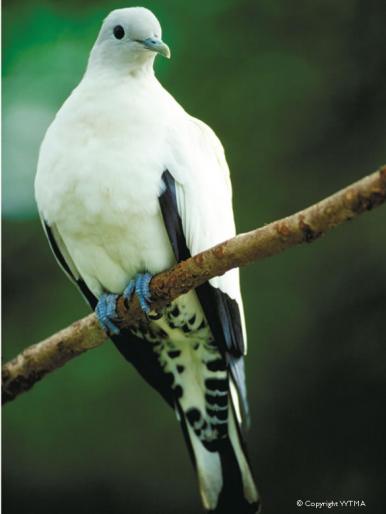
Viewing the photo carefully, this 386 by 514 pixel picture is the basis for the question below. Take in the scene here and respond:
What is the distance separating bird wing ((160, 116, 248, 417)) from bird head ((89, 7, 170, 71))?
320mm

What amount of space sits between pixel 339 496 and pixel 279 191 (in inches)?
62.0

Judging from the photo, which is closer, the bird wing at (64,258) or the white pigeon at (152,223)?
the white pigeon at (152,223)

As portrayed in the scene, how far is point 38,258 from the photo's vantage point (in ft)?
13.9

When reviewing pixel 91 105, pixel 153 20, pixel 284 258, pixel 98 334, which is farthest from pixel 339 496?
pixel 153 20

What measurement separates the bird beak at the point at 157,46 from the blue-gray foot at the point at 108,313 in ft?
3.06

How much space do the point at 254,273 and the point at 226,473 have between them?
1.17m

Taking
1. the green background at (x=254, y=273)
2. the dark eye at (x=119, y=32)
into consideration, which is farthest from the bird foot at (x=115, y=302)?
the dark eye at (x=119, y=32)

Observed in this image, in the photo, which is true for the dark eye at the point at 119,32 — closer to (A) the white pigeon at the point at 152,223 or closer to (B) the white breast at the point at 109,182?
(A) the white pigeon at the point at 152,223

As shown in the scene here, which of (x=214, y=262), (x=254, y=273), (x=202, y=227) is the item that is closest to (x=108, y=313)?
(x=202, y=227)

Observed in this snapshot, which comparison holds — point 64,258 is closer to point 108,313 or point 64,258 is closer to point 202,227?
point 108,313

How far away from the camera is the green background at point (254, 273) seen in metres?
3.27

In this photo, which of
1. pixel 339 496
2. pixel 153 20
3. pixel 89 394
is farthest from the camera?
pixel 89 394

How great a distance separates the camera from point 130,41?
3.22 meters

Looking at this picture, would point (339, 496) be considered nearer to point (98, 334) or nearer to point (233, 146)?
point (98, 334)
